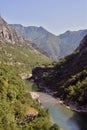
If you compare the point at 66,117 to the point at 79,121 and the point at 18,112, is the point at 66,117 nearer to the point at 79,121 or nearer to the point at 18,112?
the point at 79,121

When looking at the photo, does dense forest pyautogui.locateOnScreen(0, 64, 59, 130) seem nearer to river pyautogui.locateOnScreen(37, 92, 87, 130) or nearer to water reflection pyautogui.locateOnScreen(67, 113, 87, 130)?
river pyautogui.locateOnScreen(37, 92, 87, 130)

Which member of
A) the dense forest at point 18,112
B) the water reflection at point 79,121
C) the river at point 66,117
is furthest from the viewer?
the river at point 66,117

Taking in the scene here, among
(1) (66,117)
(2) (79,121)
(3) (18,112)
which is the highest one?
(1) (66,117)

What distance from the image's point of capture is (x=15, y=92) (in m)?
129

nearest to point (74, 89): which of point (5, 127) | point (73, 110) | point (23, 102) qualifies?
point (73, 110)

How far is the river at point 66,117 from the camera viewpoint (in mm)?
130525

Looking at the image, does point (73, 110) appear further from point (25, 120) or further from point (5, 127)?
point (5, 127)

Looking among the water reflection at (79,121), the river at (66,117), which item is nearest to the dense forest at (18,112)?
the river at (66,117)

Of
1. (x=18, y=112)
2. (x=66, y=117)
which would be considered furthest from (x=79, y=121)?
(x=18, y=112)

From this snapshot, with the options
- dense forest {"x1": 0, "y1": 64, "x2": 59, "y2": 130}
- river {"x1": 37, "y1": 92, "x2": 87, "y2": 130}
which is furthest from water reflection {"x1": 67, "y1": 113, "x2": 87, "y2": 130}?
dense forest {"x1": 0, "y1": 64, "x2": 59, "y2": 130}

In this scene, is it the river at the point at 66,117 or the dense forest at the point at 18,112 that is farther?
the river at the point at 66,117

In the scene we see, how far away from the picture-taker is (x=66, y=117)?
148 meters

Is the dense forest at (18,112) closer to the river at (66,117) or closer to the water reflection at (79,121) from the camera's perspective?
A: the river at (66,117)

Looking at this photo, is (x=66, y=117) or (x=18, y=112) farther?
(x=66, y=117)
